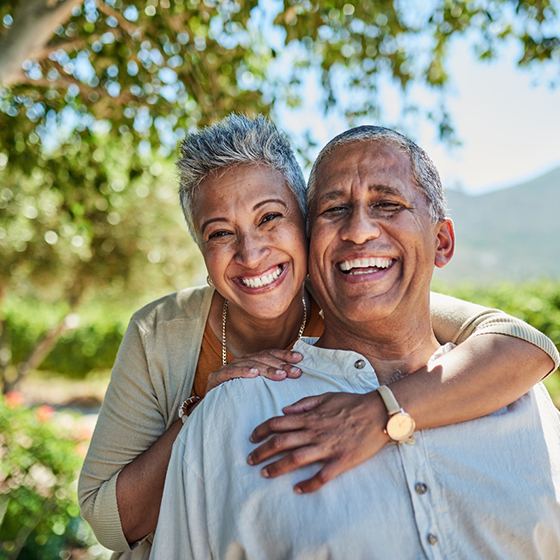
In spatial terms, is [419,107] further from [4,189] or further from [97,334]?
[97,334]

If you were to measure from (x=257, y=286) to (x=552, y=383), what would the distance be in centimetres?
949

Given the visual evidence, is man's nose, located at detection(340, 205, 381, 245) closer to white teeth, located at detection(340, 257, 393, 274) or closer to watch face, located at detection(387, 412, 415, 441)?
white teeth, located at detection(340, 257, 393, 274)

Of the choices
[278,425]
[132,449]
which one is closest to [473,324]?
[278,425]

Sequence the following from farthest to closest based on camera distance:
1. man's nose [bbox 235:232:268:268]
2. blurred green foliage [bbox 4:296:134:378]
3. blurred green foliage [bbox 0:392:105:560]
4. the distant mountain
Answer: the distant mountain, blurred green foliage [bbox 4:296:134:378], blurred green foliage [bbox 0:392:105:560], man's nose [bbox 235:232:268:268]

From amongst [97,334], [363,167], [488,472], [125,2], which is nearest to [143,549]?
[488,472]

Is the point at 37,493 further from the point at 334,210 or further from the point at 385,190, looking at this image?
the point at 385,190

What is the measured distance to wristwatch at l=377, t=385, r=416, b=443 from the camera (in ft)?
5.33

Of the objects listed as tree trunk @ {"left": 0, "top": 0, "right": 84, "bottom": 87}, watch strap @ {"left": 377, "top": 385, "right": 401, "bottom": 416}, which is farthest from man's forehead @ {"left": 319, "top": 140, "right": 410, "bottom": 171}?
tree trunk @ {"left": 0, "top": 0, "right": 84, "bottom": 87}

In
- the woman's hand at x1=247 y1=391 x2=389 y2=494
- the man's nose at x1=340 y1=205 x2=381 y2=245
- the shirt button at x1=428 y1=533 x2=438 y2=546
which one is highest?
the man's nose at x1=340 y1=205 x2=381 y2=245

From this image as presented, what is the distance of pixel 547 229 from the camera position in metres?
127

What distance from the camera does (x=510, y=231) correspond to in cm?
12588

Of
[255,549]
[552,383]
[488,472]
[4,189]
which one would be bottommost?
[255,549]

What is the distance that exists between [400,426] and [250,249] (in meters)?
0.91

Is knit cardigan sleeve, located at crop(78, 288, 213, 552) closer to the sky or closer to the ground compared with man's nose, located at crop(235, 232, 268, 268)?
closer to the ground
